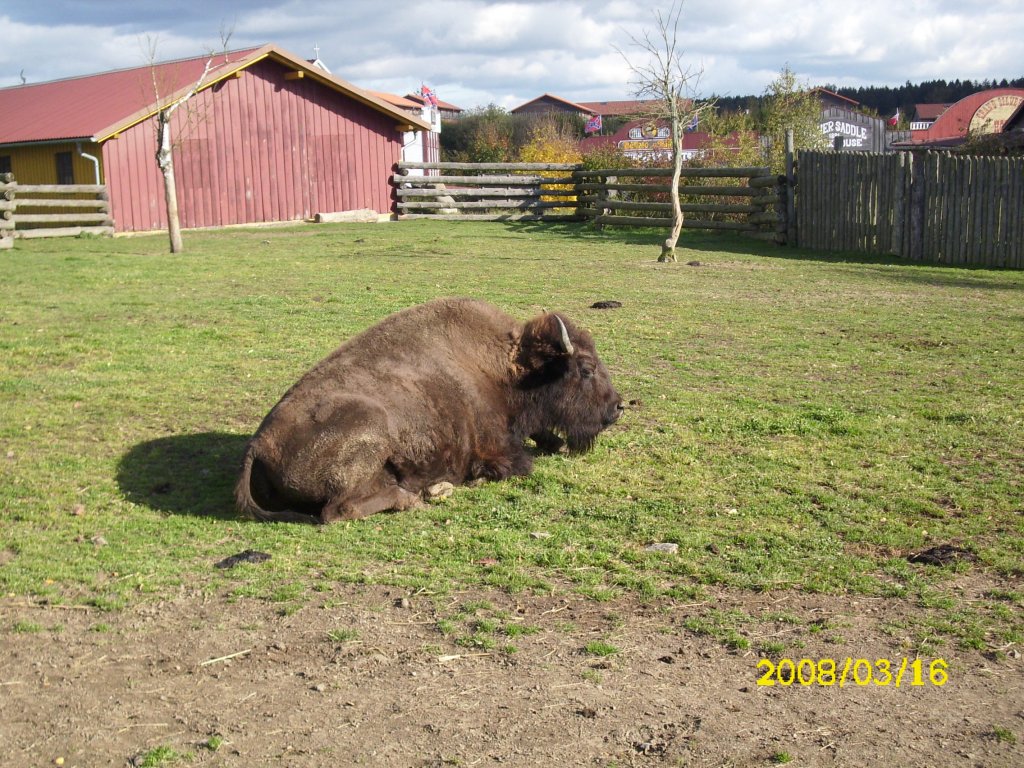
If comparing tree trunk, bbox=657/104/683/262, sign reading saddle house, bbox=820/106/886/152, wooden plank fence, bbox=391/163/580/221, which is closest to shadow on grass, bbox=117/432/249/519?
tree trunk, bbox=657/104/683/262

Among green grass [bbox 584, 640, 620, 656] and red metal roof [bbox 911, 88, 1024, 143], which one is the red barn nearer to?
red metal roof [bbox 911, 88, 1024, 143]

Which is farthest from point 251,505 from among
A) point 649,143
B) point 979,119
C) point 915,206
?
point 979,119

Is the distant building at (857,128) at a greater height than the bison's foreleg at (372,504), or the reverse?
A: the distant building at (857,128)

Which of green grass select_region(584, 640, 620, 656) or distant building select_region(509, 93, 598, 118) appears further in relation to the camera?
distant building select_region(509, 93, 598, 118)

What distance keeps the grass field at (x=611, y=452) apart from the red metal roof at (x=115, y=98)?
14.1 m

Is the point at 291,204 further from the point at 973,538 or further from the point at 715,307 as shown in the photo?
the point at 973,538

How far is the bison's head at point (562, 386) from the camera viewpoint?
7.54 metres

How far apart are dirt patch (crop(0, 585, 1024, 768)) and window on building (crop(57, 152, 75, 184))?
28174 mm

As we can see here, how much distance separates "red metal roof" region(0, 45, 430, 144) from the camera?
2867 centimetres
